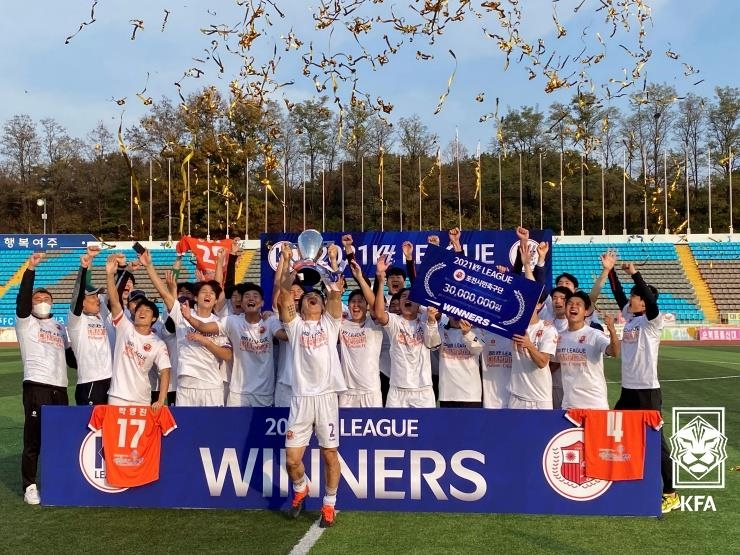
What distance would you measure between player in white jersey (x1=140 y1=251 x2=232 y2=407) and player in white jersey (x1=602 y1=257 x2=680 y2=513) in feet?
12.3

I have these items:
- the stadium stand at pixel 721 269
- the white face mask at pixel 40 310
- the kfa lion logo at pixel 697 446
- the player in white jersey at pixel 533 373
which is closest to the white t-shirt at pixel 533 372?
the player in white jersey at pixel 533 373

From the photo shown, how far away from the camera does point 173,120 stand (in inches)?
1740

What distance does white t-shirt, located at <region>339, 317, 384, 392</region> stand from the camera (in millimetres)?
7098

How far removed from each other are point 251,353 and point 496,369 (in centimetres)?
238

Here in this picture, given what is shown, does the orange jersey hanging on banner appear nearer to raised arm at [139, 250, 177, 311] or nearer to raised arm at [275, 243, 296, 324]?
raised arm at [139, 250, 177, 311]

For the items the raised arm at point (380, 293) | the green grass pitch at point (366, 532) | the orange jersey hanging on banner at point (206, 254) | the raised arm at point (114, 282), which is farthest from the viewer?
the orange jersey hanging on banner at point (206, 254)

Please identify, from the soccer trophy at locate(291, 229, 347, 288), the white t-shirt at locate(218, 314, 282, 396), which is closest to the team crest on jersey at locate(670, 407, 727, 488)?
the soccer trophy at locate(291, 229, 347, 288)

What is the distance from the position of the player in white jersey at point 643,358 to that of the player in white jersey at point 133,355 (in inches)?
171

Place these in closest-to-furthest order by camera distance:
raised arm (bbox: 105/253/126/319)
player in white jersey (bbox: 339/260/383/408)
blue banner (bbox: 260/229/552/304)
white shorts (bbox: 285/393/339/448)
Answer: white shorts (bbox: 285/393/339/448)
raised arm (bbox: 105/253/126/319)
player in white jersey (bbox: 339/260/383/408)
blue banner (bbox: 260/229/552/304)

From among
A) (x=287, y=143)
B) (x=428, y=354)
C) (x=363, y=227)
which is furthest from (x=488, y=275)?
(x=287, y=143)

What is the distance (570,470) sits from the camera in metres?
6.39

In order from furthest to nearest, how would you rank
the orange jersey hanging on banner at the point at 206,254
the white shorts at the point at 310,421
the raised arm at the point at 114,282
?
the orange jersey hanging on banner at the point at 206,254 < the raised arm at the point at 114,282 < the white shorts at the point at 310,421

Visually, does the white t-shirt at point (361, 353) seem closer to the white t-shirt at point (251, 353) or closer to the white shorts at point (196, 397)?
the white t-shirt at point (251, 353)

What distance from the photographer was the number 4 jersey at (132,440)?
22.2 ft
